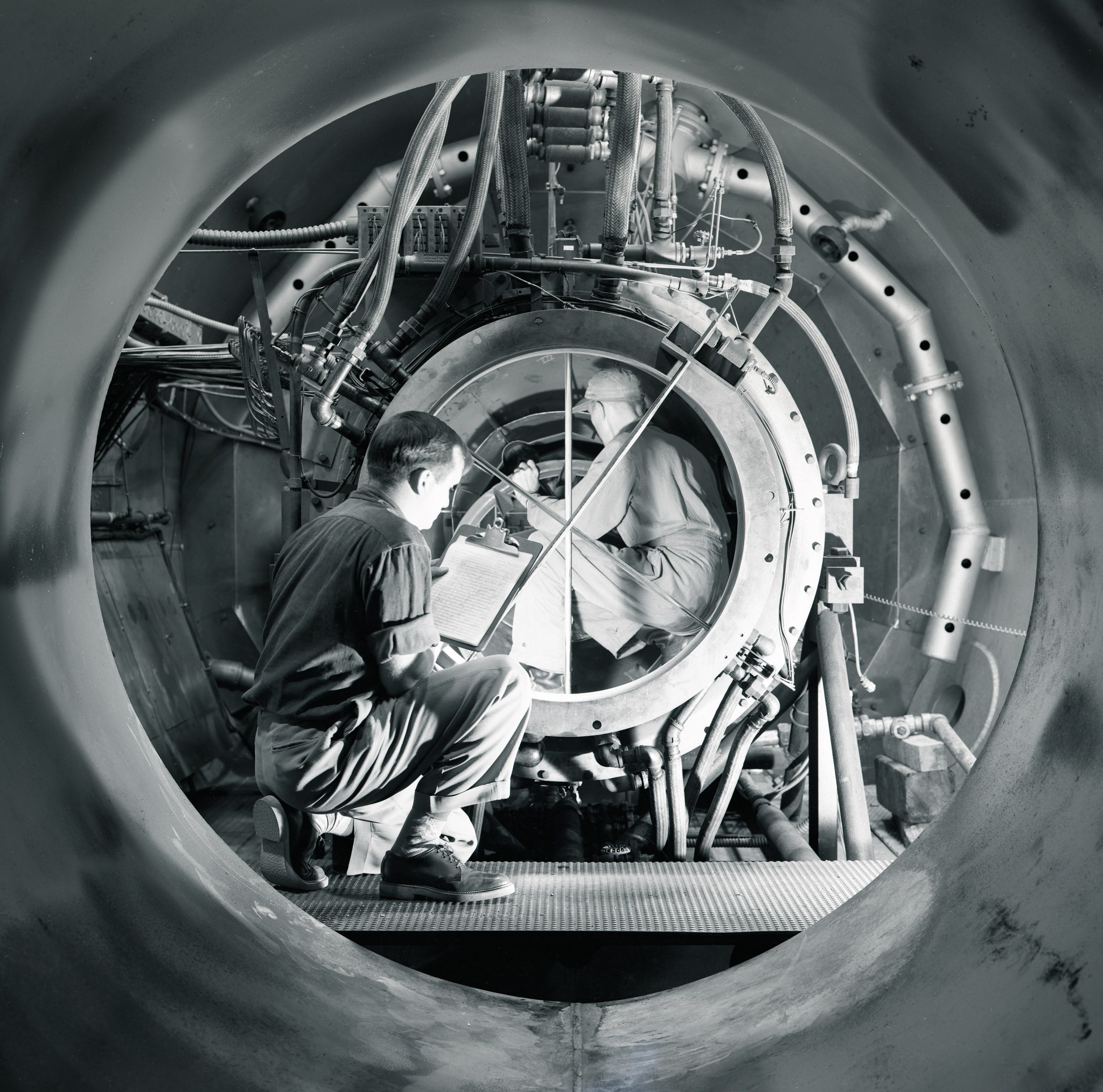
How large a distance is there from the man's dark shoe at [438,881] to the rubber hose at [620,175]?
1871 millimetres

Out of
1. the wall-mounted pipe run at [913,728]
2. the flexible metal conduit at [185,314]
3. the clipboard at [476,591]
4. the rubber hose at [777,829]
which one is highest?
the flexible metal conduit at [185,314]

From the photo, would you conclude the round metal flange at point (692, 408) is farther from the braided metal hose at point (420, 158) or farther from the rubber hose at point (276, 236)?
the rubber hose at point (276, 236)

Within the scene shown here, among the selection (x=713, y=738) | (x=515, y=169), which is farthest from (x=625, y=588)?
(x=515, y=169)

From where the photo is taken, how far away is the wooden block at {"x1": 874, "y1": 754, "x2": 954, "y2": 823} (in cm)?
382

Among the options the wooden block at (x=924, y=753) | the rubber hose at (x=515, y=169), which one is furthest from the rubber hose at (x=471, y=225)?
the wooden block at (x=924, y=753)

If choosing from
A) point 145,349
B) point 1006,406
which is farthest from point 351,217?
point 1006,406

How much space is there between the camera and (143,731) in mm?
1500

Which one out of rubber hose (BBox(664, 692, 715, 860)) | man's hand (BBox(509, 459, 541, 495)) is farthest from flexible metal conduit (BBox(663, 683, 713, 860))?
man's hand (BBox(509, 459, 541, 495))

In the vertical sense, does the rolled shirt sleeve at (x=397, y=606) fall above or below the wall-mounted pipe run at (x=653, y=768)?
above

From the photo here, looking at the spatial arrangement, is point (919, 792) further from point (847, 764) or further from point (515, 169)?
point (515, 169)

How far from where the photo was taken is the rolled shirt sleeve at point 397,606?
7.97 ft

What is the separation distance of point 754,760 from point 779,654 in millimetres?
943

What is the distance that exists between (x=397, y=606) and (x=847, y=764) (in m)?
1.63

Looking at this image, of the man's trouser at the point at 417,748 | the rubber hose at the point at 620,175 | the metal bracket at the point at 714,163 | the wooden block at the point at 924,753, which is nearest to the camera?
the man's trouser at the point at 417,748
